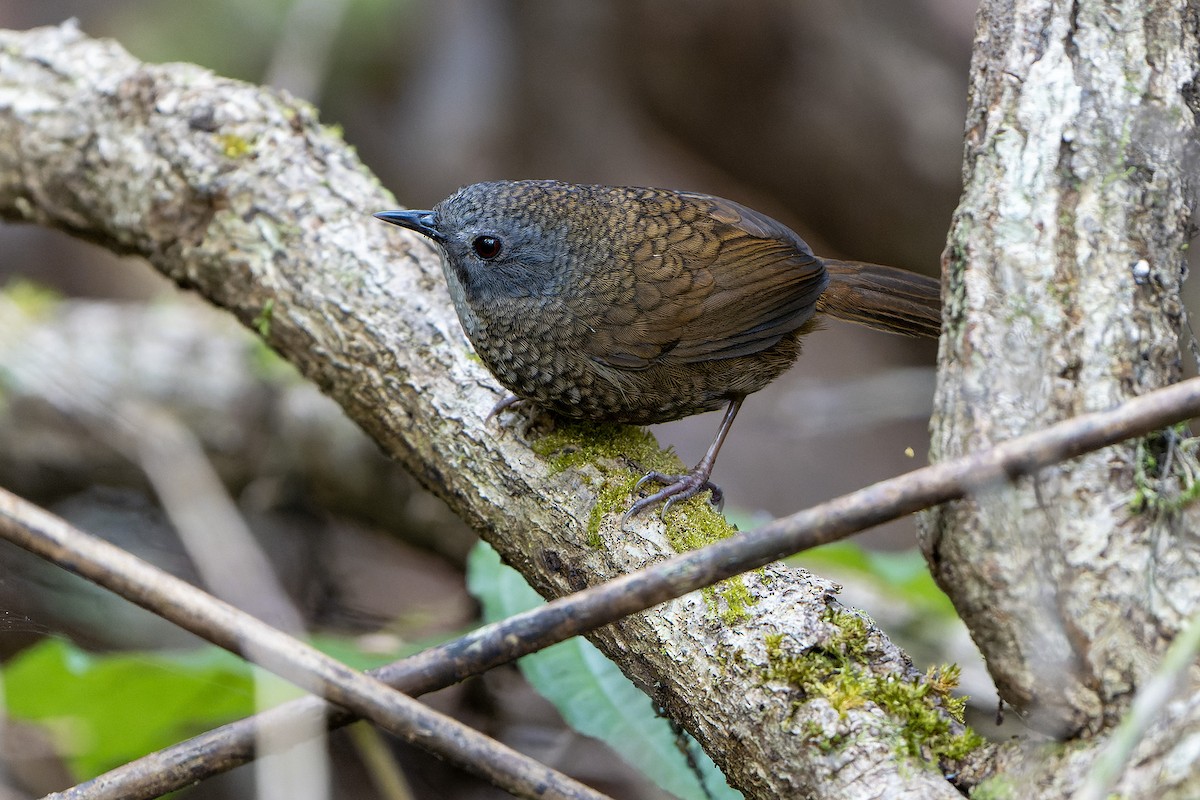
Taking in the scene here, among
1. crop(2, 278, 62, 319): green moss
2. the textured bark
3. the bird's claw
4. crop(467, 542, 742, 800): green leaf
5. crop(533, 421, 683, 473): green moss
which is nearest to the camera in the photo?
the textured bark

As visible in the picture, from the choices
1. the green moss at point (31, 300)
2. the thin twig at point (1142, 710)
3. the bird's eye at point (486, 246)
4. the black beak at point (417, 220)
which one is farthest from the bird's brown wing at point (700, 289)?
the green moss at point (31, 300)

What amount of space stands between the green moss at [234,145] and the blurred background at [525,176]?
0.45 m

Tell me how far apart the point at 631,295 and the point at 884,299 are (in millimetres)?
864

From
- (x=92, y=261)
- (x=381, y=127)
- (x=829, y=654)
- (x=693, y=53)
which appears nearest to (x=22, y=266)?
(x=92, y=261)

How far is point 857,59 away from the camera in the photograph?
649 centimetres

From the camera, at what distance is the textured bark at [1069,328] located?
1739 mm

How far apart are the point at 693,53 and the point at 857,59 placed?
1162 mm

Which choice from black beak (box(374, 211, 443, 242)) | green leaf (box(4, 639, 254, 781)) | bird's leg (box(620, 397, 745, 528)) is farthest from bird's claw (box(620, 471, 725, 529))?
green leaf (box(4, 639, 254, 781))

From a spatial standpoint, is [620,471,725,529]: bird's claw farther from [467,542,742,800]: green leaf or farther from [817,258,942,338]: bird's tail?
[817,258,942,338]: bird's tail

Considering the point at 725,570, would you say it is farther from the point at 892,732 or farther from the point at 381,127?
the point at 381,127

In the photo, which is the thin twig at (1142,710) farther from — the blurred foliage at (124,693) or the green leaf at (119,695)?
the green leaf at (119,695)

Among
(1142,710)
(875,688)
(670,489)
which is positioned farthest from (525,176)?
(1142,710)

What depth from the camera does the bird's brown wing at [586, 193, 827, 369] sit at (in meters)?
3.11

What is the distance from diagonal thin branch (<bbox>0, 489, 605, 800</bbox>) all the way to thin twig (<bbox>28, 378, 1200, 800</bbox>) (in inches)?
3.1
